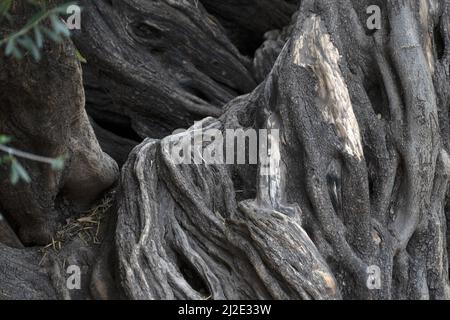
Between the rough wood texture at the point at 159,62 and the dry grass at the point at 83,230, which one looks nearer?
the dry grass at the point at 83,230

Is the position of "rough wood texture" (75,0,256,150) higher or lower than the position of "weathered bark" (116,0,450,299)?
higher

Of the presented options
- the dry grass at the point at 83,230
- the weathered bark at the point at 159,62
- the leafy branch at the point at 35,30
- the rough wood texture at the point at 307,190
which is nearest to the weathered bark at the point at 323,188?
the rough wood texture at the point at 307,190

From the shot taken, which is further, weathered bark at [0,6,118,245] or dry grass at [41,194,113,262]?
dry grass at [41,194,113,262]

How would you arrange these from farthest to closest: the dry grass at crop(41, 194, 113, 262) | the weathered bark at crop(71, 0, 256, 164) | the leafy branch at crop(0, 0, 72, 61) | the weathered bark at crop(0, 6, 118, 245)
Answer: the weathered bark at crop(71, 0, 256, 164) < the dry grass at crop(41, 194, 113, 262) < the weathered bark at crop(0, 6, 118, 245) < the leafy branch at crop(0, 0, 72, 61)

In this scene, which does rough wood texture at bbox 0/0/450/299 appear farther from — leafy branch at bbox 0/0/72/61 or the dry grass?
leafy branch at bbox 0/0/72/61

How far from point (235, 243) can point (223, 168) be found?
1.79 ft

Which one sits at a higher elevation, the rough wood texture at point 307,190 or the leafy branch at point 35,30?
the leafy branch at point 35,30

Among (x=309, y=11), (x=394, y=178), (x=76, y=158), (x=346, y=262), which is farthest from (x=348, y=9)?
(x=76, y=158)

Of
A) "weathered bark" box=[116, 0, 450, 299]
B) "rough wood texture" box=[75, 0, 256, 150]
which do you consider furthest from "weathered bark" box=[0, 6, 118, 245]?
"rough wood texture" box=[75, 0, 256, 150]

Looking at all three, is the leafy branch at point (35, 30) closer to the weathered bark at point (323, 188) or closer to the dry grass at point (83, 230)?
the weathered bark at point (323, 188)

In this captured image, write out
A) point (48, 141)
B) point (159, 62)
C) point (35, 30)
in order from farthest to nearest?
point (159, 62)
point (48, 141)
point (35, 30)

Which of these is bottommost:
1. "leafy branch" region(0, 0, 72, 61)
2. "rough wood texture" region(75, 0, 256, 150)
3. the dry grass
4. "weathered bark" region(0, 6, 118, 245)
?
the dry grass

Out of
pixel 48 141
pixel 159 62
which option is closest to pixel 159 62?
pixel 159 62

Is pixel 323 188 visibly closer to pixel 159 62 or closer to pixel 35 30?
pixel 35 30
